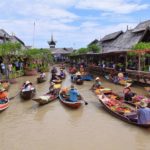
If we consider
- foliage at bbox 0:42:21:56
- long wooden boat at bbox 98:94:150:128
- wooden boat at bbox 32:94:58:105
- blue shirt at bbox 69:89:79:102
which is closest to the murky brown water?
long wooden boat at bbox 98:94:150:128

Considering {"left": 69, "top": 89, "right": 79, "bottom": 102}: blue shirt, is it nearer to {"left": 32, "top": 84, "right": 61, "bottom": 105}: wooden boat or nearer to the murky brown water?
the murky brown water

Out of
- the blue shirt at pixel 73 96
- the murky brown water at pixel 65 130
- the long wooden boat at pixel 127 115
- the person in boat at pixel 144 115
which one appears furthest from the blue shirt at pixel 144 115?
the blue shirt at pixel 73 96

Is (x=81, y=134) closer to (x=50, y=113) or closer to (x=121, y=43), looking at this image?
(x=50, y=113)

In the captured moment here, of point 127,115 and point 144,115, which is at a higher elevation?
point 144,115

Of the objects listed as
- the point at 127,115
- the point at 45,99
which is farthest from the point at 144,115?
the point at 45,99

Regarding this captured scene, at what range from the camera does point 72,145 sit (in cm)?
1055

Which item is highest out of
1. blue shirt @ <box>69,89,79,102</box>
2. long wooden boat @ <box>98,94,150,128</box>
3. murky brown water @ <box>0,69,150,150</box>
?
blue shirt @ <box>69,89,79,102</box>

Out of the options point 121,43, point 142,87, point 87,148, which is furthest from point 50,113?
point 121,43

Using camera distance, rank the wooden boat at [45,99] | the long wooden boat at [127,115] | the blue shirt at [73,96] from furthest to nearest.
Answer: the wooden boat at [45,99] → the blue shirt at [73,96] → the long wooden boat at [127,115]

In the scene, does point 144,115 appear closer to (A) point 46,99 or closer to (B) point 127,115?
(B) point 127,115

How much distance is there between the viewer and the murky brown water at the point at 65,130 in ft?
34.6

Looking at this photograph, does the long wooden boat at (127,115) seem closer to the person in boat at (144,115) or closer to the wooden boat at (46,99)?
the person in boat at (144,115)

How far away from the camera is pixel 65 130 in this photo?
40.2 feet

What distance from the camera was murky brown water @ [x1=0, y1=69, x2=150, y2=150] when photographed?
1055 cm
